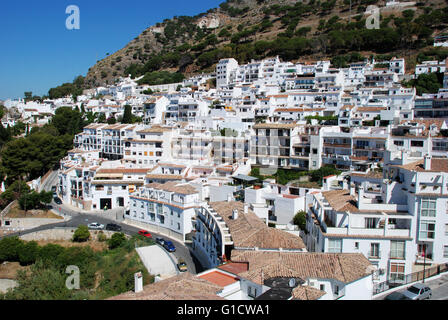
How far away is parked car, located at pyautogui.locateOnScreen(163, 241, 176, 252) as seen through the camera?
2480 cm

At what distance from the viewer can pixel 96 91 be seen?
85.5 meters

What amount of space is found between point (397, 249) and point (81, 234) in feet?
72.5

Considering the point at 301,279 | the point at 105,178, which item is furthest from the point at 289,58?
the point at 301,279

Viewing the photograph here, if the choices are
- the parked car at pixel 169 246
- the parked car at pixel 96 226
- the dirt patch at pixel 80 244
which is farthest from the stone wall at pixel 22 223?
the parked car at pixel 169 246

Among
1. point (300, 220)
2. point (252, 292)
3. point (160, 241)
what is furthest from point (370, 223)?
point (160, 241)

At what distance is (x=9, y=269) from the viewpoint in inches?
1050

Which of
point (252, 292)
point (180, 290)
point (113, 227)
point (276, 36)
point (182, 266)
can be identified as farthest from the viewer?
point (276, 36)

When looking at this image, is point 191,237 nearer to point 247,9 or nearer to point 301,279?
point 301,279

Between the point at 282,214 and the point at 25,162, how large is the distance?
3194 centimetres

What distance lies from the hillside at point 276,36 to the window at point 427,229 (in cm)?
4490

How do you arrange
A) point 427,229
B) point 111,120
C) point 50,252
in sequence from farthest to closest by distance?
point 111,120
point 50,252
point 427,229

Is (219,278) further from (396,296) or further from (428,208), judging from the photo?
(428,208)

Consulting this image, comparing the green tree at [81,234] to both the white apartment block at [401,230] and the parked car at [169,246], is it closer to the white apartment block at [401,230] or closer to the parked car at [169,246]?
the parked car at [169,246]

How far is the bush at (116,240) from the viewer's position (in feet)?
88.7
